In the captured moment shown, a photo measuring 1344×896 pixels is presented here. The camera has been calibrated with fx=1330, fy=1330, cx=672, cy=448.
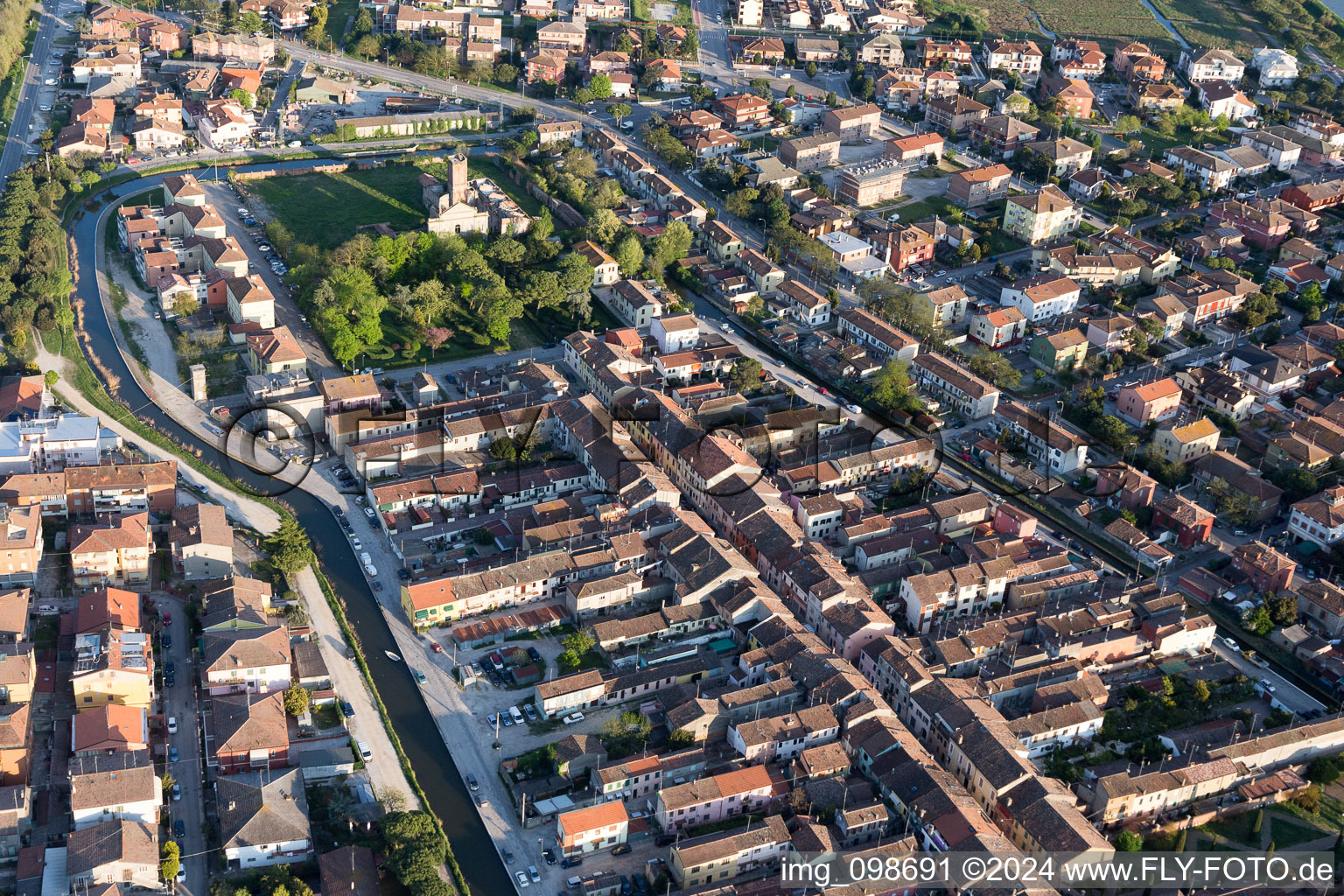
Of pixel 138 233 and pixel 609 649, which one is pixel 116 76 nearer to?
pixel 138 233

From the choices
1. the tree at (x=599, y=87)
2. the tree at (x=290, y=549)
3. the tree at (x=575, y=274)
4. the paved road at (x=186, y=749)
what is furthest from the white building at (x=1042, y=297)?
the paved road at (x=186, y=749)

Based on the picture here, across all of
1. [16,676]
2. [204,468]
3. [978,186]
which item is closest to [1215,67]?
[978,186]

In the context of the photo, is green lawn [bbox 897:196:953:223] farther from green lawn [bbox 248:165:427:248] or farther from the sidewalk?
the sidewalk

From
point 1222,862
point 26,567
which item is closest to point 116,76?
point 26,567

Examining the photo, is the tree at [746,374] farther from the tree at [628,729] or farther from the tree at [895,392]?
the tree at [628,729]

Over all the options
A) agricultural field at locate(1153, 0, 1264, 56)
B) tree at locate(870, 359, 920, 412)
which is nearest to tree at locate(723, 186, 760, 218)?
tree at locate(870, 359, 920, 412)

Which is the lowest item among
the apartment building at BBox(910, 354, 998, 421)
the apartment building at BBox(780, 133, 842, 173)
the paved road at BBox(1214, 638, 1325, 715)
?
the paved road at BBox(1214, 638, 1325, 715)

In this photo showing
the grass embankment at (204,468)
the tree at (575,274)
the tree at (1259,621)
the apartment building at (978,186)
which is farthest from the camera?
the apartment building at (978,186)
